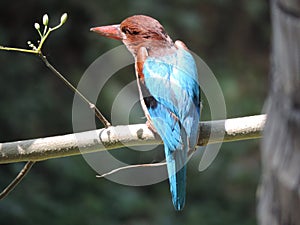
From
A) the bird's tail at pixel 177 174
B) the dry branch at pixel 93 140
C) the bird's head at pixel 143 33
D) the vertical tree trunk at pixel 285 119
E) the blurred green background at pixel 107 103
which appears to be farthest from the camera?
the blurred green background at pixel 107 103

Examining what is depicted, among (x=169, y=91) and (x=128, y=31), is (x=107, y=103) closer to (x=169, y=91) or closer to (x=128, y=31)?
(x=128, y=31)

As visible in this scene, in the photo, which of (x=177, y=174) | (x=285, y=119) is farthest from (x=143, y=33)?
(x=285, y=119)

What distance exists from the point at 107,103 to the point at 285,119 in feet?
11.3

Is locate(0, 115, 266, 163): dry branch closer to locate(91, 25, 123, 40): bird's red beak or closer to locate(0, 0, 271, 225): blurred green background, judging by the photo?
locate(91, 25, 123, 40): bird's red beak

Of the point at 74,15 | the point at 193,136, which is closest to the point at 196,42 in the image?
the point at 74,15

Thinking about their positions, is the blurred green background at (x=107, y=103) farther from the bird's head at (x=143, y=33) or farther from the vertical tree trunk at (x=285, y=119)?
the vertical tree trunk at (x=285, y=119)

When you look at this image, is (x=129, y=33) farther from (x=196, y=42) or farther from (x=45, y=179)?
(x=196, y=42)

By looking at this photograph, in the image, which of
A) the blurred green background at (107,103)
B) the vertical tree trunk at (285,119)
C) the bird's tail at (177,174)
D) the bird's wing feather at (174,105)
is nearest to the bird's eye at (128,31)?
the bird's wing feather at (174,105)

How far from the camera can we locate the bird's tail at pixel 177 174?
1.79 m

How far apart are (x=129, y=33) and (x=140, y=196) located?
192 centimetres

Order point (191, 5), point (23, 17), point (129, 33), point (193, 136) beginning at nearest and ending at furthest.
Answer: point (193, 136) < point (129, 33) < point (23, 17) < point (191, 5)

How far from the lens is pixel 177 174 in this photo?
181 centimetres

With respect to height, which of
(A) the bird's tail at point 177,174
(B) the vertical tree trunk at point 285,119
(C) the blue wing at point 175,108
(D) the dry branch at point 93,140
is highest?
→ (B) the vertical tree trunk at point 285,119

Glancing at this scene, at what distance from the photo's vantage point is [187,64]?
1991 mm
